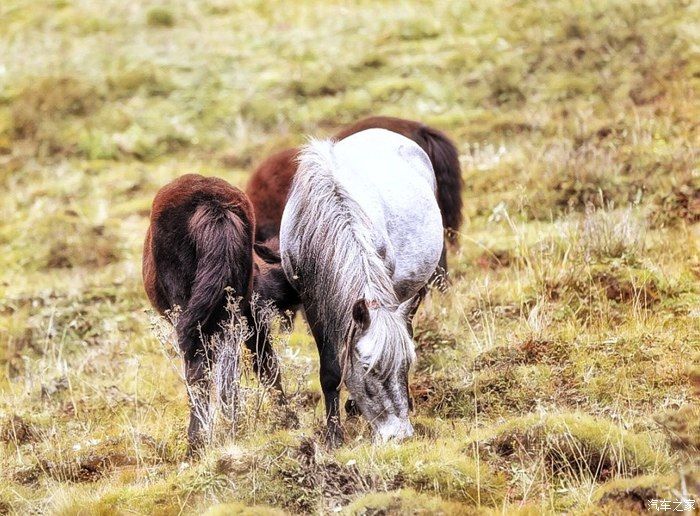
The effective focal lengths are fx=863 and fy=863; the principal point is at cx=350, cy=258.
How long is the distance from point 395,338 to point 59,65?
13207 millimetres

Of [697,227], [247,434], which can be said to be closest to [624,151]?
[697,227]

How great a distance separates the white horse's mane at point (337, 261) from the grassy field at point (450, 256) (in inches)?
17.6

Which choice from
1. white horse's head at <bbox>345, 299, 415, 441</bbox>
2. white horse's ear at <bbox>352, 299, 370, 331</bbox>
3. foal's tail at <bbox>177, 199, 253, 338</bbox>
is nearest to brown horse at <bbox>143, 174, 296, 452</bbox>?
foal's tail at <bbox>177, 199, 253, 338</bbox>

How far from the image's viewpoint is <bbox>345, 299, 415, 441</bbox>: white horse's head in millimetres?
4602

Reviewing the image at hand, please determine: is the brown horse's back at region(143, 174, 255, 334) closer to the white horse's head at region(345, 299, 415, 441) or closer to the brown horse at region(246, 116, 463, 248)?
the white horse's head at region(345, 299, 415, 441)

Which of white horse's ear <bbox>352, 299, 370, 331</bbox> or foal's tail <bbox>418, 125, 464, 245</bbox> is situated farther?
foal's tail <bbox>418, 125, 464, 245</bbox>

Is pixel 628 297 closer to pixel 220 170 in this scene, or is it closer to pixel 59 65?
pixel 220 170

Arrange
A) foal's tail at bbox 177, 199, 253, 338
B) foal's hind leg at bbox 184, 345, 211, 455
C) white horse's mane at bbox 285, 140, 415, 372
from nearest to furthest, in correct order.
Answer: white horse's mane at bbox 285, 140, 415, 372 → foal's hind leg at bbox 184, 345, 211, 455 → foal's tail at bbox 177, 199, 253, 338

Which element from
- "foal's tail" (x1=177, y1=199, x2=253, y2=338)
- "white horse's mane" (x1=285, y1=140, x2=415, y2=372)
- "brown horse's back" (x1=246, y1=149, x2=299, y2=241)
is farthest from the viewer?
"brown horse's back" (x1=246, y1=149, x2=299, y2=241)

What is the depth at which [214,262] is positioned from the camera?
521 centimetres

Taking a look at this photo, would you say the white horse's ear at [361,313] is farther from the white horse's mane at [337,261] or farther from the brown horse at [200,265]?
the brown horse at [200,265]

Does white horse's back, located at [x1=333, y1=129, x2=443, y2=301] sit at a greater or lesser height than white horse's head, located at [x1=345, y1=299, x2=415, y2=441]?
greater

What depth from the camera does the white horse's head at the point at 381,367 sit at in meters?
4.60

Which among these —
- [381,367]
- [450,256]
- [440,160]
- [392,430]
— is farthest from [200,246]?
[450,256]
